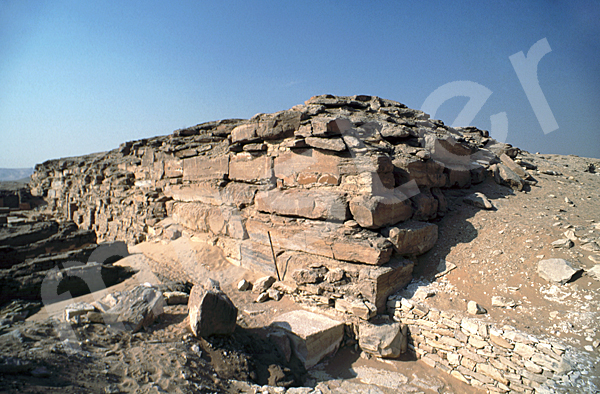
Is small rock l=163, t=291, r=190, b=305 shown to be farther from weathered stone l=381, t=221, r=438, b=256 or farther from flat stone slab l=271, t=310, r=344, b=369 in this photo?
weathered stone l=381, t=221, r=438, b=256

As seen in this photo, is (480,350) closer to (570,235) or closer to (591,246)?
(591,246)

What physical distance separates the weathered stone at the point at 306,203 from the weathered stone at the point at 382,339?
156cm

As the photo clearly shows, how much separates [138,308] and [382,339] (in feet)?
10.0

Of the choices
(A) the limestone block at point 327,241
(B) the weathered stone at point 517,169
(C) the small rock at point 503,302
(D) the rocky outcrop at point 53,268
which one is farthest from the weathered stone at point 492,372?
(D) the rocky outcrop at point 53,268

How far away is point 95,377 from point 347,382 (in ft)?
8.48

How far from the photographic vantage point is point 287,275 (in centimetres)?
505

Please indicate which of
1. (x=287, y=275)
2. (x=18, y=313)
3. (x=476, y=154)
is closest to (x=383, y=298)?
(x=287, y=275)

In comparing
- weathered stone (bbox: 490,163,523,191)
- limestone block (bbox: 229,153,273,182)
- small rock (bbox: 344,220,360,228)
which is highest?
limestone block (bbox: 229,153,273,182)

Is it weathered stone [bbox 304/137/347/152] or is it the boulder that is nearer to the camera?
the boulder

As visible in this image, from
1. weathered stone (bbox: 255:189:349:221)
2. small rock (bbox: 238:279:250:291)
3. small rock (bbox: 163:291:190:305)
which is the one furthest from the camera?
small rock (bbox: 238:279:250:291)

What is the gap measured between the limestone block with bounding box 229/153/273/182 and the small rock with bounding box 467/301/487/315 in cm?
369

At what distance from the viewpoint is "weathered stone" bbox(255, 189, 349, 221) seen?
14.8ft

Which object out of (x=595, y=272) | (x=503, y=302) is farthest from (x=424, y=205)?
(x=595, y=272)

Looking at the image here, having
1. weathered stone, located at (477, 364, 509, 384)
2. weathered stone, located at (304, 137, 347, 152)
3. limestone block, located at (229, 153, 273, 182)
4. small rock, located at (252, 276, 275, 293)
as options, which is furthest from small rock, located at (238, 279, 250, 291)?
weathered stone, located at (477, 364, 509, 384)
